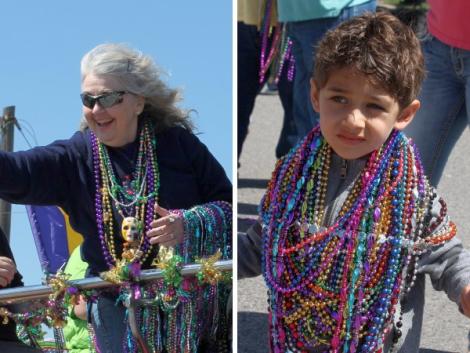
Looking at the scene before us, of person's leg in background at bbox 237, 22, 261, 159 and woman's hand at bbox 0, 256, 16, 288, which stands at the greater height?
person's leg in background at bbox 237, 22, 261, 159

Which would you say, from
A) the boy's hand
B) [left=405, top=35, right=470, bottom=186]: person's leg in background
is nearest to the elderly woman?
[left=405, top=35, right=470, bottom=186]: person's leg in background

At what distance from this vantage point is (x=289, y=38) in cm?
432

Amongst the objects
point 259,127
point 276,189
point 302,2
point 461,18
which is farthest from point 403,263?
point 259,127

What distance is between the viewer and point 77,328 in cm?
326

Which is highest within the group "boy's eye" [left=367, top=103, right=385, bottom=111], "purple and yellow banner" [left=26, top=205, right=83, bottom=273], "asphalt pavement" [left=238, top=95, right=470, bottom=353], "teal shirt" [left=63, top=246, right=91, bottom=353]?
"boy's eye" [left=367, top=103, right=385, bottom=111]

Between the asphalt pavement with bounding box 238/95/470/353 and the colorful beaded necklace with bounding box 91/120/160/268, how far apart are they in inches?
38.8

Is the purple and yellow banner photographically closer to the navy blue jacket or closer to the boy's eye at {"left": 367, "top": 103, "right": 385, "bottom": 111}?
the navy blue jacket

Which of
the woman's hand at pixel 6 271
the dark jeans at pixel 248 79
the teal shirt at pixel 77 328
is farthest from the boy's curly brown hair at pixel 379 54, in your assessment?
the dark jeans at pixel 248 79

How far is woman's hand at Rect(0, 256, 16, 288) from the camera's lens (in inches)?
111

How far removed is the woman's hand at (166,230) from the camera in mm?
2881

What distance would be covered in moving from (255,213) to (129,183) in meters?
2.49

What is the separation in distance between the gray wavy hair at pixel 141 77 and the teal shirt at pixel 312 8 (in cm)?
111

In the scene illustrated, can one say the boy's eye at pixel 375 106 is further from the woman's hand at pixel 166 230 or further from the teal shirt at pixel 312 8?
the teal shirt at pixel 312 8

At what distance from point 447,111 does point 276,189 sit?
3.13 ft
